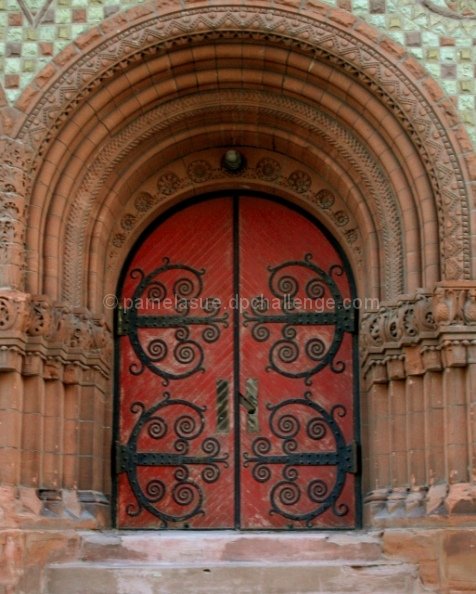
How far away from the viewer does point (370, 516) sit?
12.2 m

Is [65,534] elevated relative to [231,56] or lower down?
lower down

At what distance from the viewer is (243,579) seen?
11.2m

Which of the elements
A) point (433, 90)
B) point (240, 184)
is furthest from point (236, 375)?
point (433, 90)

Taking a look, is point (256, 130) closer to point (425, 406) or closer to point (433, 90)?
point (433, 90)

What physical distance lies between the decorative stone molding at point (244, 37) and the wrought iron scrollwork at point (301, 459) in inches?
111

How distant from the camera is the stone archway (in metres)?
11.7

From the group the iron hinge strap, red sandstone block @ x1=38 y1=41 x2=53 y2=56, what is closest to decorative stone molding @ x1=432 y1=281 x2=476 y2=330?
the iron hinge strap

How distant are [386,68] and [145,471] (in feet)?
15.6

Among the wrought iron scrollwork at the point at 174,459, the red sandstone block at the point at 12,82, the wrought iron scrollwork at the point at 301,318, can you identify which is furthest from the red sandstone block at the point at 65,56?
the wrought iron scrollwork at the point at 174,459

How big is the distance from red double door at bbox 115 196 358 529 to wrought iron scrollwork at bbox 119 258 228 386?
0.01 m

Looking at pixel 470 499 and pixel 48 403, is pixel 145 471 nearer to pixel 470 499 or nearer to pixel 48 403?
pixel 48 403

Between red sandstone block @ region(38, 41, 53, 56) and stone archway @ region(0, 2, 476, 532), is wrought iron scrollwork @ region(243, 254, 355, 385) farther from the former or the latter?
red sandstone block @ region(38, 41, 53, 56)

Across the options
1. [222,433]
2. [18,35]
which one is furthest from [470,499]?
[18,35]

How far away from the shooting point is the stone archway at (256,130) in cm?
Answer: 1173
